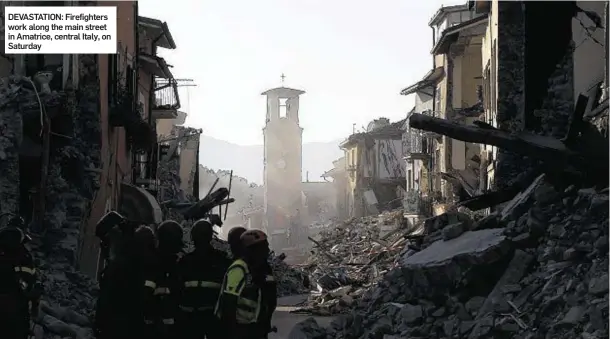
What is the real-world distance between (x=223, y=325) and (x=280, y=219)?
215ft

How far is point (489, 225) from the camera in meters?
10.5

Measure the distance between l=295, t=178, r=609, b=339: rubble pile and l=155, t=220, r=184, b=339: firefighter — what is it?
339 cm

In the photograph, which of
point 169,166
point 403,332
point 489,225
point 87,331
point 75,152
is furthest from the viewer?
point 169,166

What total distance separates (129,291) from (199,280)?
63 centimetres

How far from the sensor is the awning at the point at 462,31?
3006 centimetres

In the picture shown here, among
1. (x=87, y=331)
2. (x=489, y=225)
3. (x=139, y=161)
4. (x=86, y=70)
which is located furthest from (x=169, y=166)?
(x=489, y=225)

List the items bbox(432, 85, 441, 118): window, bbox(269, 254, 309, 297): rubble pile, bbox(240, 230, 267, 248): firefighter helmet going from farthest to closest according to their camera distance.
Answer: bbox(432, 85, 441, 118): window → bbox(269, 254, 309, 297): rubble pile → bbox(240, 230, 267, 248): firefighter helmet

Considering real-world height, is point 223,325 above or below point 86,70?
below

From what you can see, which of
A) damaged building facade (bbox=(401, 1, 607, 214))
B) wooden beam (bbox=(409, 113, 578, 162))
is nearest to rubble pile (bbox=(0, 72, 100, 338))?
wooden beam (bbox=(409, 113, 578, 162))

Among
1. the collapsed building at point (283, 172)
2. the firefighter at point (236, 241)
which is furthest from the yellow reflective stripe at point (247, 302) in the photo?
the collapsed building at point (283, 172)

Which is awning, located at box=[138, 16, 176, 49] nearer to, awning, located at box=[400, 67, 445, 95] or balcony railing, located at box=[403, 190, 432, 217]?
awning, located at box=[400, 67, 445, 95]

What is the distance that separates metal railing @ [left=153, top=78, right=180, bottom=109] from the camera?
32.6 m

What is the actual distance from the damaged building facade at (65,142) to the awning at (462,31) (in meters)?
15.3

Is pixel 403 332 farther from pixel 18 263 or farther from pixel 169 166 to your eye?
pixel 169 166
